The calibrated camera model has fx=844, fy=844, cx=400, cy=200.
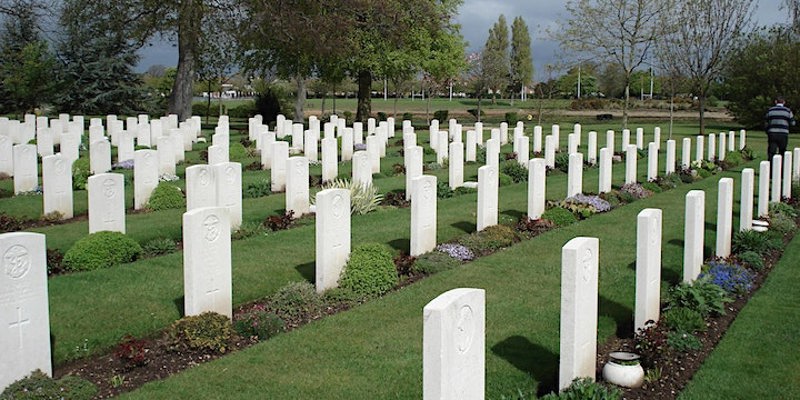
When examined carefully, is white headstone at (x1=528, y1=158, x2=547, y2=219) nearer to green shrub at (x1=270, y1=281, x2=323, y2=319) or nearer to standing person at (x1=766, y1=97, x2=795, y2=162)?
green shrub at (x1=270, y1=281, x2=323, y2=319)

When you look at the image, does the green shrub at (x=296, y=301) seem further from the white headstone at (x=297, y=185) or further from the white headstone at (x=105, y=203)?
the white headstone at (x=297, y=185)

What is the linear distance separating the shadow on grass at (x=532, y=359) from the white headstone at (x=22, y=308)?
3.86 m

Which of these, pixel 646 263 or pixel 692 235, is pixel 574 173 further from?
pixel 646 263

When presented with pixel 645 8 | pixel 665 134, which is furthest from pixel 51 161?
pixel 665 134

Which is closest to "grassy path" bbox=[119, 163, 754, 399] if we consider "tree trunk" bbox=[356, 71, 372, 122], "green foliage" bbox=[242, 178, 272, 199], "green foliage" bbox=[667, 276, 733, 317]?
"green foliage" bbox=[667, 276, 733, 317]

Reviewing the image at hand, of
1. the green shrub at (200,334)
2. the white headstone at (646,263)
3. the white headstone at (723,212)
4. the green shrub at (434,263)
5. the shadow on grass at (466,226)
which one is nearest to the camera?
the green shrub at (200,334)

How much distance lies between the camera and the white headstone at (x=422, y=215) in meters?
11.6

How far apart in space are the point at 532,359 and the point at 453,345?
258cm

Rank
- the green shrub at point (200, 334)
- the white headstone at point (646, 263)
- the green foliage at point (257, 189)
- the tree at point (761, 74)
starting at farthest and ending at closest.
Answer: the tree at point (761, 74), the green foliage at point (257, 189), the white headstone at point (646, 263), the green shrub at point (200, 334)

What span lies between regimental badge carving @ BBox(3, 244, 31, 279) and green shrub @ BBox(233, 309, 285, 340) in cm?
220

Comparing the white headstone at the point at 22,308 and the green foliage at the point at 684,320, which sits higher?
the white headstone at the point at 22,308

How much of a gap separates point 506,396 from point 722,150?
21.9 m

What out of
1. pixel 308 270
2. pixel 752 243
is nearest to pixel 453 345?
pixel 308 270

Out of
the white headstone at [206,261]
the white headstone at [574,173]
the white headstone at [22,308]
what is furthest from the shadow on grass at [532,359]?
the white headstone at [574,173]
